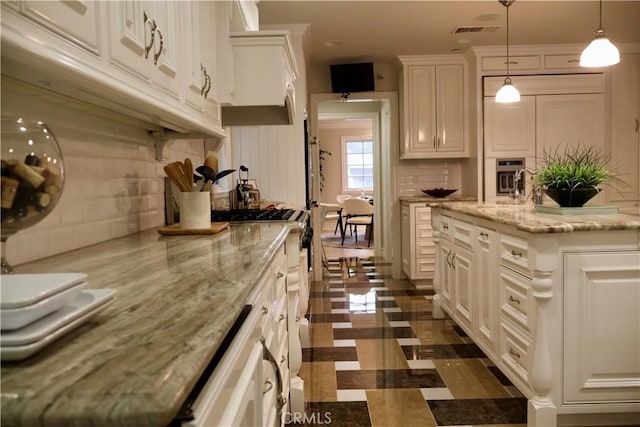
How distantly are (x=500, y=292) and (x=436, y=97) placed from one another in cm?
314

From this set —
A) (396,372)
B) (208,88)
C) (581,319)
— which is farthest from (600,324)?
(208,88)

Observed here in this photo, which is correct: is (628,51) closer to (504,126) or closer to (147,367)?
(504,126)

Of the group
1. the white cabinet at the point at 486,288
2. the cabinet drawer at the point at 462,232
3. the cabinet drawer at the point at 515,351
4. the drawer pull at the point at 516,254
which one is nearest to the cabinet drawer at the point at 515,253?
the drawer pull at the point at 516,254

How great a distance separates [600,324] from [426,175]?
3653mm

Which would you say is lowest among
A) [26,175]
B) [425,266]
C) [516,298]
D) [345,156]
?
[425,266]

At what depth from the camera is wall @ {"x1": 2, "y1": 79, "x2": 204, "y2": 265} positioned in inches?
46.8

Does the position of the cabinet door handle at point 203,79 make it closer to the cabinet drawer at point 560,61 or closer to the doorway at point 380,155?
the doorway at point 380,155

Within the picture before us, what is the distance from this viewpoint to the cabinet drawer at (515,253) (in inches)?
79.3

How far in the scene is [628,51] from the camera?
15.8 ft

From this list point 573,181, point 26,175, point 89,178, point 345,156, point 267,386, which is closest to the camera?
point 26,175

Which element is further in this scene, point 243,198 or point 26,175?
point 243,198

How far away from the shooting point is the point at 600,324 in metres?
1.94

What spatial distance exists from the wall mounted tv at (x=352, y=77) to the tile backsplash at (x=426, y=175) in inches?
38.4

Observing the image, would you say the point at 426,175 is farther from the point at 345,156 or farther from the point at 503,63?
the point at 345,156
